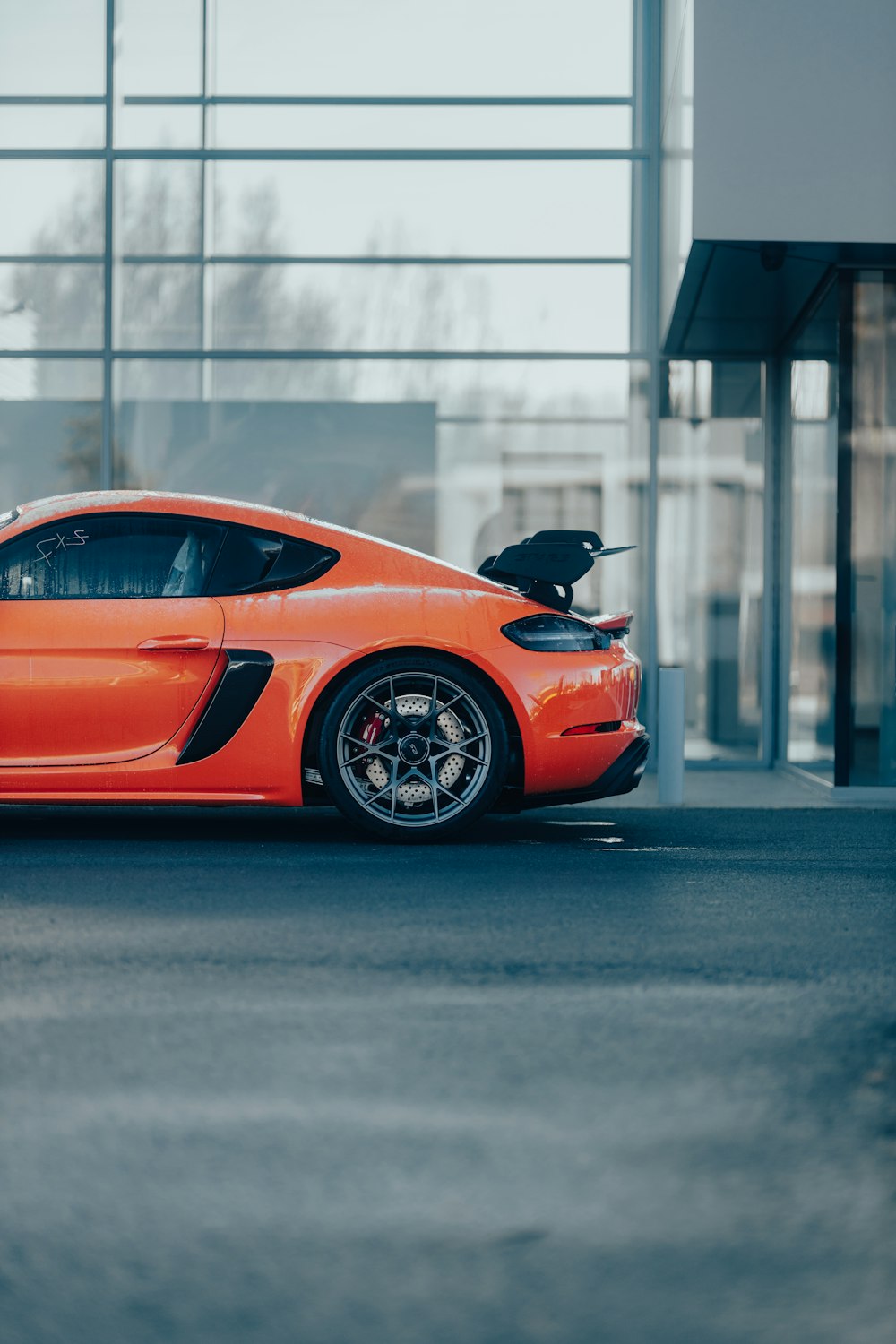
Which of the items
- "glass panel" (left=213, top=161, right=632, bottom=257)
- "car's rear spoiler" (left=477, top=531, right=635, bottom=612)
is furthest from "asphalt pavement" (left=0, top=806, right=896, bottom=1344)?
"glass panel" (left=213, top=161, right=632, bottom=257)

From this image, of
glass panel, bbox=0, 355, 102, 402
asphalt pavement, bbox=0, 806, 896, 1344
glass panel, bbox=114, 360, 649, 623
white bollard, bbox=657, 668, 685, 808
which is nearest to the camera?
asphalt pavement, bbox=0, 806, 896, 1344

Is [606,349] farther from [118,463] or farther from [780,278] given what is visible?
[118,463]

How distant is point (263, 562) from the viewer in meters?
7.16

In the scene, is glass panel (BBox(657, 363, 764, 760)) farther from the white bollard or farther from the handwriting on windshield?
the handwriting on windshield

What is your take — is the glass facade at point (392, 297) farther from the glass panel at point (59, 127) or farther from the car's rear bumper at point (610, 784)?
the car's rear bumper at point (610, 784)

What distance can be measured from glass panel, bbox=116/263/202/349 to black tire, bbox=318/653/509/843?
21.2 ft

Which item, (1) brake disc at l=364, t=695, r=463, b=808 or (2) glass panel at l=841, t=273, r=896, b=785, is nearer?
(1) brake disc at l=364, t=695, r=463, b=808

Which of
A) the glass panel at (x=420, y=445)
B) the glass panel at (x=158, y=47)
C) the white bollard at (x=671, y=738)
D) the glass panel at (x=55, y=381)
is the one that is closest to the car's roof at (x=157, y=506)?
the white bollard at (x=671, y=738)

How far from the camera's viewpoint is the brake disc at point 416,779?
6895mm

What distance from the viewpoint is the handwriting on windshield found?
7234mm

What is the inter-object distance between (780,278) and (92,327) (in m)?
5.14

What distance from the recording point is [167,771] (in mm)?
6852

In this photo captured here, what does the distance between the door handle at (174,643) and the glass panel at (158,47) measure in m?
7.27

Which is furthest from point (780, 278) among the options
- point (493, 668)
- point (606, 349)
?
point (493, 668)
